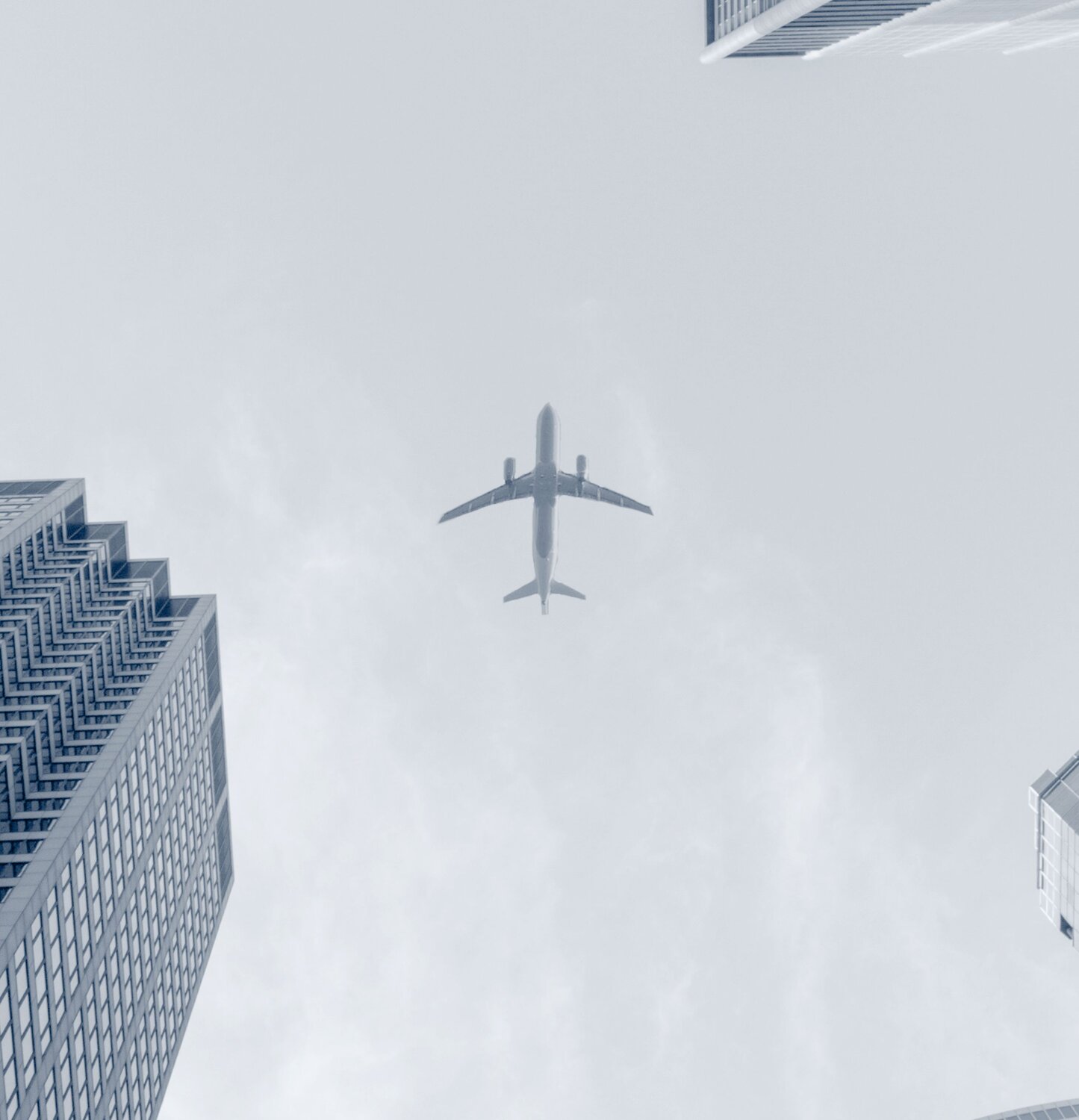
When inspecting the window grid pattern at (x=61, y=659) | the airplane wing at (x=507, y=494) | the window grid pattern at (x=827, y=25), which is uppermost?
the window grid pattern at (x=827, y=25)

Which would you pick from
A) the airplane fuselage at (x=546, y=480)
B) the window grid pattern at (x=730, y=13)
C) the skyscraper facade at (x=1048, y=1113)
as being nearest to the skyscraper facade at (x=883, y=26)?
the window grid pattern at (x=730, y=13)

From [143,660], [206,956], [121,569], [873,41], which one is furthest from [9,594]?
[873,41]

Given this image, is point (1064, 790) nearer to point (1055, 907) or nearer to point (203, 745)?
point (1055, 907)

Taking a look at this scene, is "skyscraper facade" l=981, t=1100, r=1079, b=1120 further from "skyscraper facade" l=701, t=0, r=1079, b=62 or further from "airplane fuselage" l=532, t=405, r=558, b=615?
"skyscraper facade" l=701, t=0, r=1079, b=62

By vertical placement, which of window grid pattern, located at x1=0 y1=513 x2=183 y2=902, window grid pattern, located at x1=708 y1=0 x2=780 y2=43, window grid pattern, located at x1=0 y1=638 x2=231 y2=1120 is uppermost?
window grid pattern, located at x1=708 y1=0 x2=780 y2=43

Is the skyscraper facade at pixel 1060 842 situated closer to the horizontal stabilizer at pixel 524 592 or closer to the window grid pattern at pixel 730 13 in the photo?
the horizontal stabilizer at pixel 524 592

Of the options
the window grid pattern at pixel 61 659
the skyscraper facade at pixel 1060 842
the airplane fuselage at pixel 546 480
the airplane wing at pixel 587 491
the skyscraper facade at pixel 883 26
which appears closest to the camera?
the skyscraper facade at pixel 1060 842

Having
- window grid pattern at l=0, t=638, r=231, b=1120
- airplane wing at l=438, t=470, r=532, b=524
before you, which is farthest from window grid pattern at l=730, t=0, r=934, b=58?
window grid pattern at l=0, t=638, r=231, b=1120
